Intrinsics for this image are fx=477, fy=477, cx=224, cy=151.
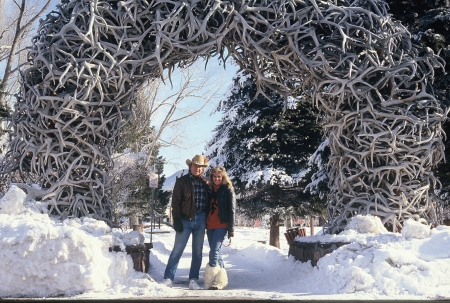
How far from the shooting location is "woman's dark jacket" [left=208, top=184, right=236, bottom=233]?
6.59 m

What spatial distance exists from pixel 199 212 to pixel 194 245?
483 millimetres

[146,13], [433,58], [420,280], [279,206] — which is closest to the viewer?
[420,280]

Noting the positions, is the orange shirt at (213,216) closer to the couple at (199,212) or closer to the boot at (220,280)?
the couple at (199,212)

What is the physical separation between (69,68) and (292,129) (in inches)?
326

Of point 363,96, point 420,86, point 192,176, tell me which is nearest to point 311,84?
point 363,96

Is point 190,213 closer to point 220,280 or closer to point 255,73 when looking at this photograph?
point 220,280

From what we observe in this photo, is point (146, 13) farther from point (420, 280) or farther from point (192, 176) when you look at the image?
point (420, 280)

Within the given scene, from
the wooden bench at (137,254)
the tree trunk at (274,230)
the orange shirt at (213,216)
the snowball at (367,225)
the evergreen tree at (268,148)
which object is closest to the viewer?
the wooden bench at (137,254)

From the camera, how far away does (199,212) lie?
263 inches

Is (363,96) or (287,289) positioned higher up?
(363,96)

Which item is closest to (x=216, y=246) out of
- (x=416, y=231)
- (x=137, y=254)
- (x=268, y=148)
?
(x=137, y=254)

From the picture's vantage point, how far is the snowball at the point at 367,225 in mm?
6430

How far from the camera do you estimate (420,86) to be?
7445 millimetres

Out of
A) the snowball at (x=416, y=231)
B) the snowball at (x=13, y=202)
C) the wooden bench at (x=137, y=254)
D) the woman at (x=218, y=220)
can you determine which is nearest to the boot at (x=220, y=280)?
the woman at (x=218, y=220)
